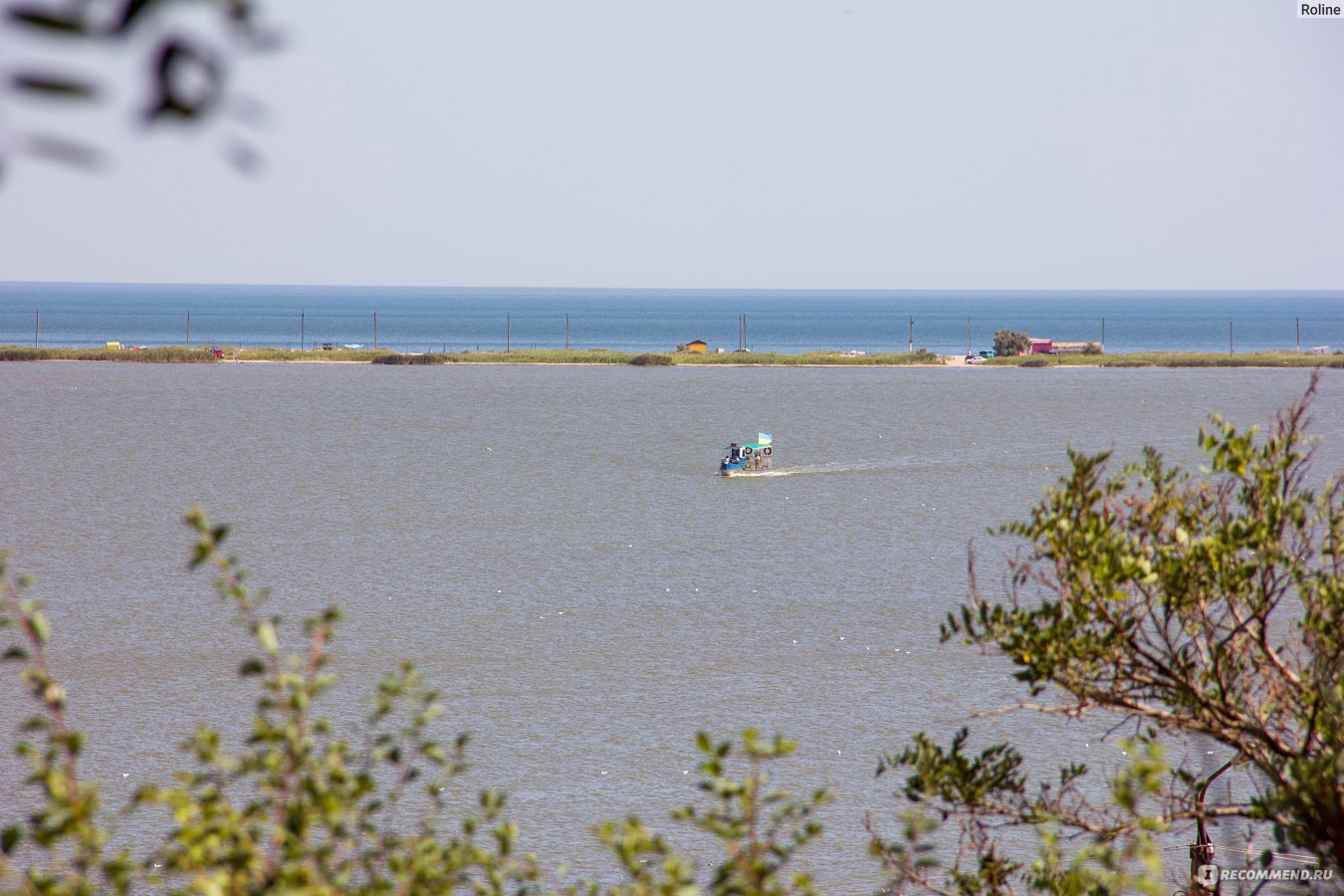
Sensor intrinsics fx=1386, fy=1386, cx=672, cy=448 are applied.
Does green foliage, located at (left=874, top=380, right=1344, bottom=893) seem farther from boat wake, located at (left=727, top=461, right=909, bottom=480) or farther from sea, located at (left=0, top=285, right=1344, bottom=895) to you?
boat wake, located at (left=727, top=461, right=909, bottom=480)

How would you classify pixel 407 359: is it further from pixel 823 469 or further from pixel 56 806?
pixel 56 806

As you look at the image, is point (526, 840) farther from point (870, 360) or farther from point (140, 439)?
point (870, 360)

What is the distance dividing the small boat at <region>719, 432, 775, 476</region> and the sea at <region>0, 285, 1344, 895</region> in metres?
A: 0.90

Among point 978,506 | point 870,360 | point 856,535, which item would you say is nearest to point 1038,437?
point 978,506

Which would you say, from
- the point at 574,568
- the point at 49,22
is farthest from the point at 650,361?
the point at 49,22

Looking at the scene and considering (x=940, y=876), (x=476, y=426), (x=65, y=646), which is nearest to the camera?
(x=940, y=876)

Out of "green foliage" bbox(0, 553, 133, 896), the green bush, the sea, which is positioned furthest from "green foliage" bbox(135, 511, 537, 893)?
the green bush

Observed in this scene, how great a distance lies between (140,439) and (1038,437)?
38676mm

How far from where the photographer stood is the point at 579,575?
1247 inches

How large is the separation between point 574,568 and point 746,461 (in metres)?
17.9

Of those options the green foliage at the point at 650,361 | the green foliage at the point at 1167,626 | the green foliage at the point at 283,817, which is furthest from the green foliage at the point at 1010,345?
the green foliage at the point at 283,817

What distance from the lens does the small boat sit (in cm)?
4928

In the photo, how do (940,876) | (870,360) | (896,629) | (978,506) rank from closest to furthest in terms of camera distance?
(940,876)
(896,629)
(978,506)
(870,360)

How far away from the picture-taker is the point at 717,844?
54.8ft
